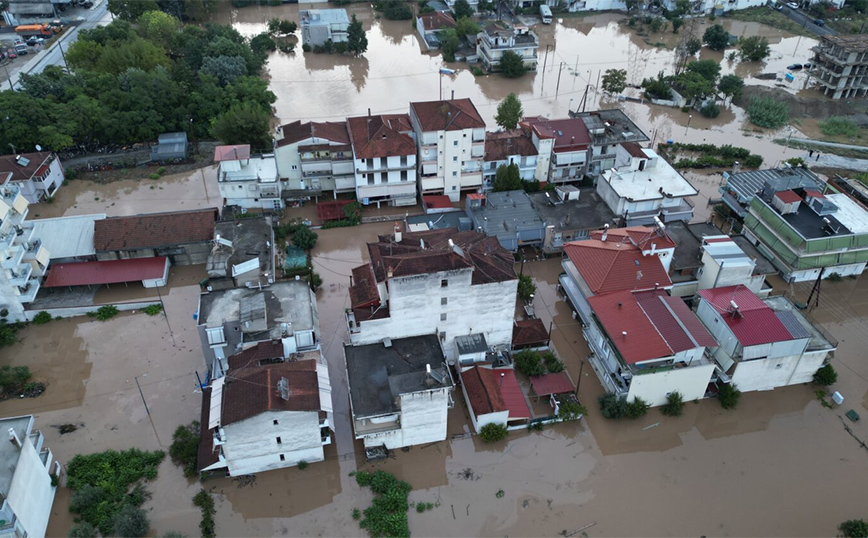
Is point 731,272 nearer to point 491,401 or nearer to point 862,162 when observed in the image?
point 491,401

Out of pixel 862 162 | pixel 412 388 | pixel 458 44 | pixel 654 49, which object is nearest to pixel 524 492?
pixel 412 388

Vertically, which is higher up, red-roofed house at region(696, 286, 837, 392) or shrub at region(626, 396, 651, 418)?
red-roofed house at region(696, 286, 837, 392)

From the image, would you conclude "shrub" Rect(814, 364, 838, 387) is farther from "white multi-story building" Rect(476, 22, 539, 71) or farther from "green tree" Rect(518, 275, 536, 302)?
"white multi-story building" Rect(476, 22, 539, 71)

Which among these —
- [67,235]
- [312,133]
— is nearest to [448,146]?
[312,133]

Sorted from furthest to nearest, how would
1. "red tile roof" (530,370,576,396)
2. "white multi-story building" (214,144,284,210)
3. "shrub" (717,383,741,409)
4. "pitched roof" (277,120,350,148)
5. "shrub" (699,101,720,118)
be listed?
1. "shrub" (699,101,720,118)
2. "pitched roof" (277,120,350,148)
3. "white multi-story building" (214,144,284,210)
4. "red tile roof" (530,370,576,396)
5. "shrub" (717,383,741,409)

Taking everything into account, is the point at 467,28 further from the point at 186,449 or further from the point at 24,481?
the point at 24,481

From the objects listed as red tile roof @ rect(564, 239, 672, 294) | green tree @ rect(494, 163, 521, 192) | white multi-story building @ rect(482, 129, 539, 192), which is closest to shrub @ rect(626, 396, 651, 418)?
red tile roof @ rect(564, 239, 672, 294)
